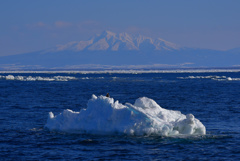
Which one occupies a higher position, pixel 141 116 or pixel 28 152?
pixel 141 116

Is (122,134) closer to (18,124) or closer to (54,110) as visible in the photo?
(18,124)

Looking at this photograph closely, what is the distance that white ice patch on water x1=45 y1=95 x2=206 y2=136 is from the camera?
2477 centimetres

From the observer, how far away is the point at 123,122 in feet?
82.6

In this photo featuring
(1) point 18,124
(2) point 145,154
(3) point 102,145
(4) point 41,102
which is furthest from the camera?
(4) point 41,102

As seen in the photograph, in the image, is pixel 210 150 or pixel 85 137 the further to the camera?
pixel 85 137

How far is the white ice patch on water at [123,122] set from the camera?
2477 centimetres

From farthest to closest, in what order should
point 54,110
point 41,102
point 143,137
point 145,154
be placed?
point 41,102 < point 54,110 < point 143,137 < point 145,154

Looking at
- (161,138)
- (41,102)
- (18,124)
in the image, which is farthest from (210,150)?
(41,102)

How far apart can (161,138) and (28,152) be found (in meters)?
7.13

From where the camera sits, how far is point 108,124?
83.3 feet

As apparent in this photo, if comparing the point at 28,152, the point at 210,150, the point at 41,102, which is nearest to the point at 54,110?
the point at 41,102

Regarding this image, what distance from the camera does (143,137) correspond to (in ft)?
81.3

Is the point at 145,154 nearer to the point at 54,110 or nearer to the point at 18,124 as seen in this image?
the point at 18,124

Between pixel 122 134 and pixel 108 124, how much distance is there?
3.21 ft
